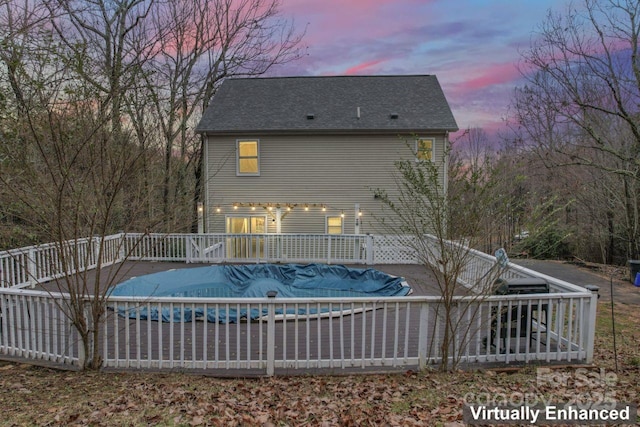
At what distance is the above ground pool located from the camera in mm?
8844

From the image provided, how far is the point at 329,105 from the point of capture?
15.4 m

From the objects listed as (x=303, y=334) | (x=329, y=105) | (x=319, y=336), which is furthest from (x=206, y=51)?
(x=319, y=336)

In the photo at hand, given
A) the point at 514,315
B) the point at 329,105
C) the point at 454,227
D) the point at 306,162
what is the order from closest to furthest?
the point at 454,227
the point at 514,315
the point at 306,162
the point at 329,105

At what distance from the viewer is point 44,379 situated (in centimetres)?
433

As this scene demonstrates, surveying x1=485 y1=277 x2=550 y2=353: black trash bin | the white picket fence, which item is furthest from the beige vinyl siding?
x1=485 y1=277 x2=550 y2=353: black trash bin

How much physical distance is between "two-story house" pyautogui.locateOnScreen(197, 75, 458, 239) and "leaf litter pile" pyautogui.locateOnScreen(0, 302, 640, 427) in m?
10.0

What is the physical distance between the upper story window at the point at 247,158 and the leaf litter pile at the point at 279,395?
10.7 meters

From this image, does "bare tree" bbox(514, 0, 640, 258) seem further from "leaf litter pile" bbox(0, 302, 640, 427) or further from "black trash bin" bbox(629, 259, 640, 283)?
"leaf litter pile" bbox(0, 302, 640, 427)

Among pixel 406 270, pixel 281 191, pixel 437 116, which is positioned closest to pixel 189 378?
pixel 406 270

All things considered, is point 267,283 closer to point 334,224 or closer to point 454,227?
point 454,227

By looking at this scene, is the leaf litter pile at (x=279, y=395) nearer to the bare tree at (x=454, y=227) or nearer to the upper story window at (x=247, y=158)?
the bare tree at (x=454, y=227)

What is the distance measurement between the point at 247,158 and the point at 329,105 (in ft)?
13.0

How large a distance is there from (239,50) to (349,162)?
30.4ft

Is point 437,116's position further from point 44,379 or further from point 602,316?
point 44,379
